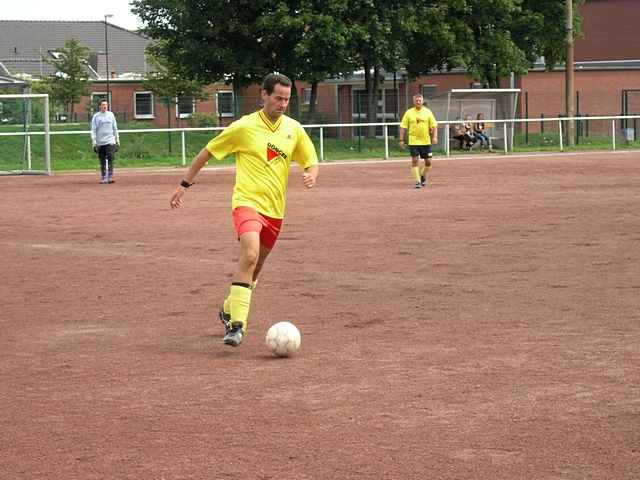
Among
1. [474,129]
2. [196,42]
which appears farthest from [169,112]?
[474,129]

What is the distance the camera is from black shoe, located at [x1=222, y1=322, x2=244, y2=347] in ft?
29.1

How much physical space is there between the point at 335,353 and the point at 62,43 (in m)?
96.7

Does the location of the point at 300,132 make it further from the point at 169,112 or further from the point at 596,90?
the point at 596,90

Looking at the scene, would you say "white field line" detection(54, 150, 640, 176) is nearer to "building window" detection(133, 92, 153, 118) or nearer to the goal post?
the goal post

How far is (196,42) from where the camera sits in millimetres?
46062

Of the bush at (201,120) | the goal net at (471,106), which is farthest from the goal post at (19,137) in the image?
the goal net at (471,106)

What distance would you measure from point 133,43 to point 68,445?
96.3m

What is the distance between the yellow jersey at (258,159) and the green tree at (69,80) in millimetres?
57546

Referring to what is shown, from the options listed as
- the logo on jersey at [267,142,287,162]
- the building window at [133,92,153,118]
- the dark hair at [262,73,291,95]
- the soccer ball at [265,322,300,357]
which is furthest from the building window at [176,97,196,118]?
the soccer ball at [265,322,300,357]

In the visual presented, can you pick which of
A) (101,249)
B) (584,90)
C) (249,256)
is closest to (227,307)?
(249,256)

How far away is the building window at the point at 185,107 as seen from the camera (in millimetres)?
46556

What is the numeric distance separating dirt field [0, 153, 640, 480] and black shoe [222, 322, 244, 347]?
0.18 ft

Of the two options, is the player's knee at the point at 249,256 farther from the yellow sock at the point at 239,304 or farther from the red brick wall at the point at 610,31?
the red brick wall at the point at 610,31

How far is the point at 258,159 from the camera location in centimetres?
936
